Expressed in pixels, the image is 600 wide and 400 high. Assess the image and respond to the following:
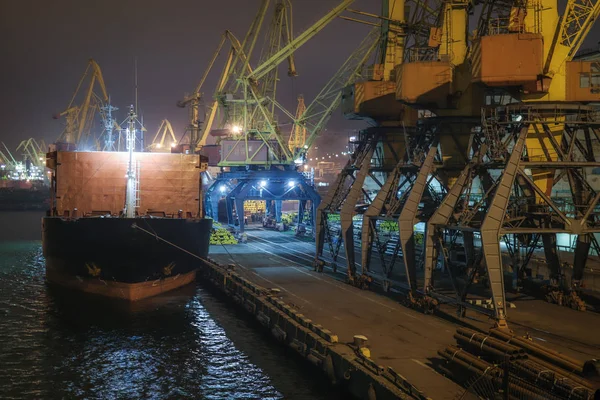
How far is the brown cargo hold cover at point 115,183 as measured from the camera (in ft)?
119

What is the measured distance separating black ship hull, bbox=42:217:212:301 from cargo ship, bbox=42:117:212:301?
56mm

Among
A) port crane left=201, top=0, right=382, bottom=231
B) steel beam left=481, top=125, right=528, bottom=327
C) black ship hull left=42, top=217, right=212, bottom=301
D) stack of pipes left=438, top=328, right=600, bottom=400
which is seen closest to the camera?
stack of pipes left=438, top=328, right=600, bottom=400

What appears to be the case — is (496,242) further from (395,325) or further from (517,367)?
(517,367)

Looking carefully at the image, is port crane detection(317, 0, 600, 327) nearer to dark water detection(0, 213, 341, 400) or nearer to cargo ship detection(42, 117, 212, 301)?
dark water detection(0, 213, 341, 400)

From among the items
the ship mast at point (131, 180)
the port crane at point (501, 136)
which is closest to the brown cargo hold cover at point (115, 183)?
the ship mast at point (131, 180)

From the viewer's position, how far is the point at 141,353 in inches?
946

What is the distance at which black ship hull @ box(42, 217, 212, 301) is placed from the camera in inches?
1286

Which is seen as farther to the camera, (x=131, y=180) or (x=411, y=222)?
(x=131, y=180)

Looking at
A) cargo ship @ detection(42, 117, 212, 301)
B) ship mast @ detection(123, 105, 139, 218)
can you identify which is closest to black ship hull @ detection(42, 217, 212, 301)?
cargo ship @ detection(42, 117, 212, 301)

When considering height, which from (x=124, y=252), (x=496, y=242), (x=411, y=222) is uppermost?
(x=411, y=222)

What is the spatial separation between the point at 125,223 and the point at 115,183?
5185 millimetres

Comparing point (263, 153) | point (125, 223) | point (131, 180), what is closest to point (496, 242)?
point (125, 223)

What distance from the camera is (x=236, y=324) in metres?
28.6

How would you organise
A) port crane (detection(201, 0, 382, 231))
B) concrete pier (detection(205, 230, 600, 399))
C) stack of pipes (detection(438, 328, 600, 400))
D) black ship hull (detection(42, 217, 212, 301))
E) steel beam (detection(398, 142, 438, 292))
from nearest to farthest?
stack of pipes (detection(438, 328, 600, 400))
concrete pier (detection(205, 230, 600, 399))
steel beam (detection(398, 142, 438, 292))
black ship hull (detection(42, 217, 212, 301))
port crane (detection(201, 0, 382, 231))
